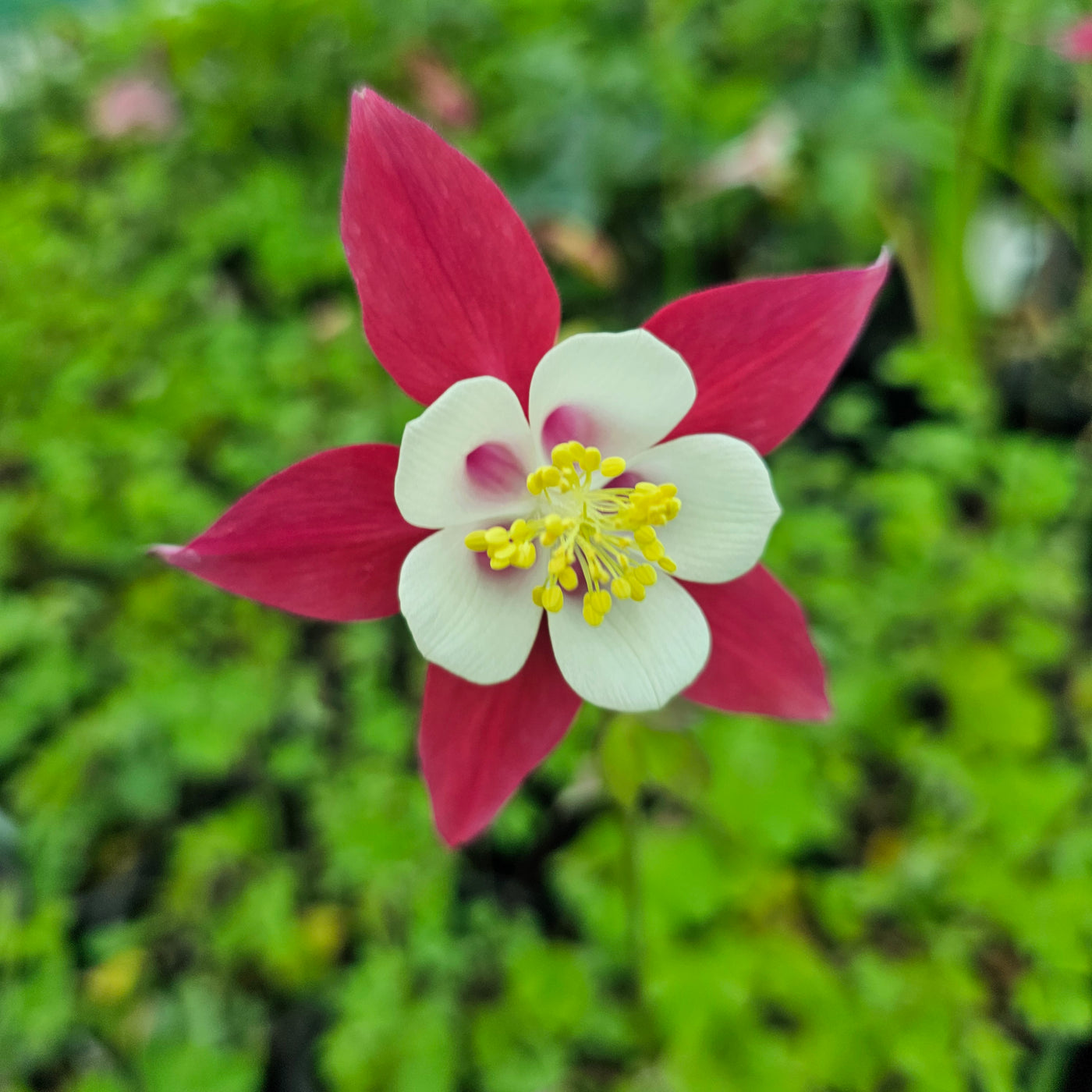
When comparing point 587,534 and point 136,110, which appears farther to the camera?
point 136,110

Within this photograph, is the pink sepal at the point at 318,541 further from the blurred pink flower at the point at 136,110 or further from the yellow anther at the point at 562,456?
the blurred pink flower at the point at 136,110

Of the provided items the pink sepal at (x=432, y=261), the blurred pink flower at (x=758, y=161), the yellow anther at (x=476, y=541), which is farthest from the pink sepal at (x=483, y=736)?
the blurred pink flower at (x=758, y=161)

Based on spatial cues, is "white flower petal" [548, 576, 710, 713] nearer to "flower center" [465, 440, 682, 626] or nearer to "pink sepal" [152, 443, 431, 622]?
"flower center" [465, 440, 682, 626]

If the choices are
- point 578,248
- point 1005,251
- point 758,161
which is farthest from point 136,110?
point 1005,251

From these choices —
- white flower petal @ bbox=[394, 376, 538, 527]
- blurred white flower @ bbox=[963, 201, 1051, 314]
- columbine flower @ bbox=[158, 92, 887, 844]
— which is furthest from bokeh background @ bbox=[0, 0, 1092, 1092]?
white flower petal @ bbox=[394, 376, 538, 527]

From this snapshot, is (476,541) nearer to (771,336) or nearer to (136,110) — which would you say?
(771,336)
